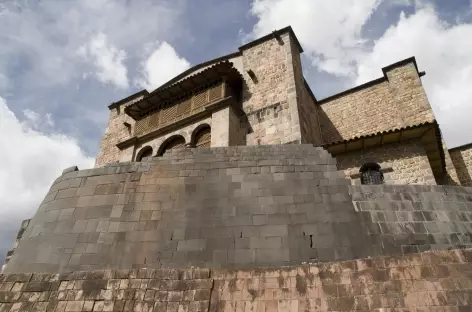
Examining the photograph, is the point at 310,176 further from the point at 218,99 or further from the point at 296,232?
the point at 218,99

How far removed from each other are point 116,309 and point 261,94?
10446mm

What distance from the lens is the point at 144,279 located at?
5273mm

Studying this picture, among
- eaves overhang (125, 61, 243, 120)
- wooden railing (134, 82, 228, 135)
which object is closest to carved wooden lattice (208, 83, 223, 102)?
wooden railing (134, 82, 228, 135)

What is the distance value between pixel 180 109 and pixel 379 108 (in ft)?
34.2

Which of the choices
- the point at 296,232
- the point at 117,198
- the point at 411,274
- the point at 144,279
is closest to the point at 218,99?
the point at 117,198

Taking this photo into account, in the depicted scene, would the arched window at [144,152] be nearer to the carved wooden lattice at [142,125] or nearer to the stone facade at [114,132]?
the carved wooden lattice at [142,125]

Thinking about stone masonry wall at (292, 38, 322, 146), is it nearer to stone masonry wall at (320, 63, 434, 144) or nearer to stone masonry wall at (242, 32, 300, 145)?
stone masonry wall at (242, 32, 300, 145)

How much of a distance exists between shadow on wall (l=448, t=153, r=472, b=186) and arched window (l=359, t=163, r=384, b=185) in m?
5.36

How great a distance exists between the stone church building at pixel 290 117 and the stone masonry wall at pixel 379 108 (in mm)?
46

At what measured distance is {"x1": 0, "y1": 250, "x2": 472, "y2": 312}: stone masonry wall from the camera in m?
4.40

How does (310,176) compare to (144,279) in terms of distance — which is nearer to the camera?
(144,279)

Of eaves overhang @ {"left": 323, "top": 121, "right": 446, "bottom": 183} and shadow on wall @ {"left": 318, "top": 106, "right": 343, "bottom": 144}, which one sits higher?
shadow on wall @ {"left": 318, "top": 106, "right": 343, "bottom": 144}

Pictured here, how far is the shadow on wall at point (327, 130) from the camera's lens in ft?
54.2

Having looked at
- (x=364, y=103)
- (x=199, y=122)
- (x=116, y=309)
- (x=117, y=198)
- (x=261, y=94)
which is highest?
(x=364, y=103)
